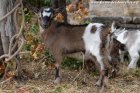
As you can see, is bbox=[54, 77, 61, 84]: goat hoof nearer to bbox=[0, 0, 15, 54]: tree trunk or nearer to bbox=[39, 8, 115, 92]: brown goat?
bbox=[39, 8, 115, 92]: brown goat

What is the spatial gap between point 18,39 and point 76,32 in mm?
877

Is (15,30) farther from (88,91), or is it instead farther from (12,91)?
(88,91)

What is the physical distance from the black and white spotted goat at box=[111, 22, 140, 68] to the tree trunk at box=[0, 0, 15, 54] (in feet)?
6.13

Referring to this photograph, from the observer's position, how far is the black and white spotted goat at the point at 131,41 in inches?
299

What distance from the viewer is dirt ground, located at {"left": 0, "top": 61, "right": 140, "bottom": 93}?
6324mm

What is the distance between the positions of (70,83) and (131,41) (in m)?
1.63

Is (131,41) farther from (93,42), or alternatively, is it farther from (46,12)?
(46,12)

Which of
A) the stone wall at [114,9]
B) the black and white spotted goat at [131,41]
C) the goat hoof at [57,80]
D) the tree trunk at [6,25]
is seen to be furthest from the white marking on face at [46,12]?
the stone wall at [114,9]

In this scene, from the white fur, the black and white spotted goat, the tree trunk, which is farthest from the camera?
the black and white spotted goat

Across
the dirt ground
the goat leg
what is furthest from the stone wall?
the goat leg

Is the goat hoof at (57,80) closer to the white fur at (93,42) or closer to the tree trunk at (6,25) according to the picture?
the white fur at (93,42)

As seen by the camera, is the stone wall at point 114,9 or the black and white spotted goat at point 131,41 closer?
the black and white spotted goat at point 131,41

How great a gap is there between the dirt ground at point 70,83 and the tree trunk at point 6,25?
1.98 ft

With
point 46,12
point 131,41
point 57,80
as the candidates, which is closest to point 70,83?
point 57,80
